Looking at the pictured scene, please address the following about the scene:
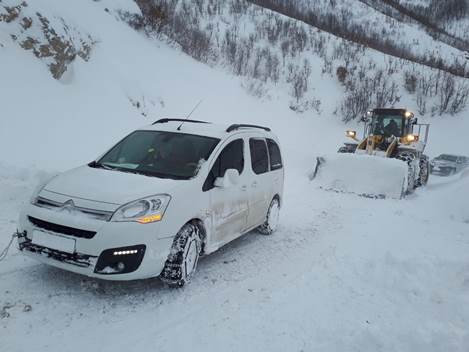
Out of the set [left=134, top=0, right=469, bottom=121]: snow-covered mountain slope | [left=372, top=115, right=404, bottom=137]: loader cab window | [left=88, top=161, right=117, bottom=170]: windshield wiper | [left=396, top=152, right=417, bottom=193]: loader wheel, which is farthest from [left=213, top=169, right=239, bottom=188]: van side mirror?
[left=134, top=0, right=469, bottom=121]: snow-covered mountain slope

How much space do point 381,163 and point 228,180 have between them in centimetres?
752

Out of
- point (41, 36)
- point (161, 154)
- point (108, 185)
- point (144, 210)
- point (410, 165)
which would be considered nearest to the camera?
point (144, 210)

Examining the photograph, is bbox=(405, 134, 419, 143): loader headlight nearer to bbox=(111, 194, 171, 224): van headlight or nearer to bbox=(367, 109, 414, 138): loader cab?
bbox=(367, 109, 414, 138): loader cab

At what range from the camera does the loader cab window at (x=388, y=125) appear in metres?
13.9

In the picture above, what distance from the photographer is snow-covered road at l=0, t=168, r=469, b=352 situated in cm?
353

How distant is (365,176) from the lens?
37.1 ft

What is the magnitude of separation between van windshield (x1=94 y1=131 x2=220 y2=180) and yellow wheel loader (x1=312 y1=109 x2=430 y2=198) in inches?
283

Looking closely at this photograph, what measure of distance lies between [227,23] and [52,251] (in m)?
26.1

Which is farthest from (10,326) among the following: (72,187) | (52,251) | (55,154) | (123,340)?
(55,154)

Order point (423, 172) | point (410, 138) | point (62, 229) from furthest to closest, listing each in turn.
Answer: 1. point (423, 172)
2. point (410, 138)
3. point (62, 229)

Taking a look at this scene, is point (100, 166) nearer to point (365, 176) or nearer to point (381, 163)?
point (365, 176)

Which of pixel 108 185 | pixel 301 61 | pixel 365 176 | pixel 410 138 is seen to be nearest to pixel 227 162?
pixel 108 185

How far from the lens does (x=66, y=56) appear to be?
34.2 feet

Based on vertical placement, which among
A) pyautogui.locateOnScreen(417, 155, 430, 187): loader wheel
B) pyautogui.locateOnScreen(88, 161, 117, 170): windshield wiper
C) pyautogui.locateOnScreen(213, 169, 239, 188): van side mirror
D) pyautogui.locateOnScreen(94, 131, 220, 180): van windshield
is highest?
pyautogui.locateOnScreen(94, 131, 220, 180): van windshield
